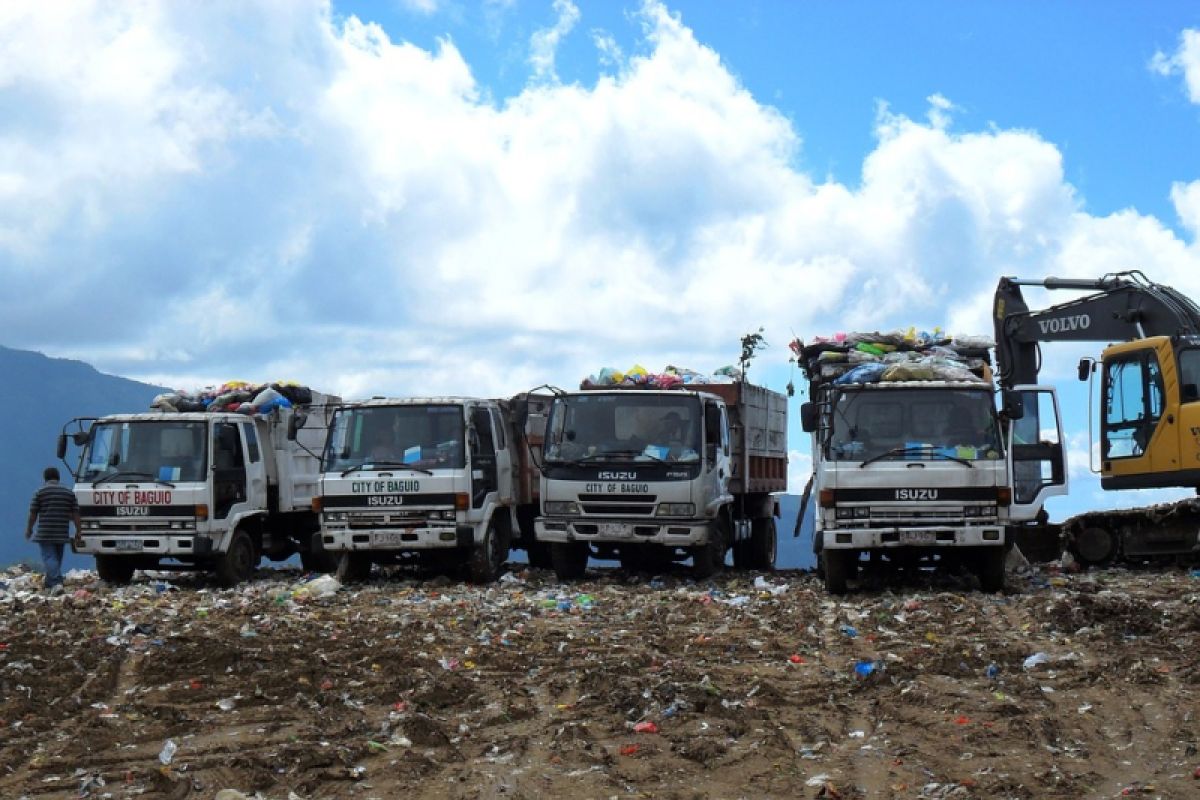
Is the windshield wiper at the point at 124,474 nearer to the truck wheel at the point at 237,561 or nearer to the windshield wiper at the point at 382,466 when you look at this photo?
the truck wheel at the point at 237,561

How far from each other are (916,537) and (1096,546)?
5787mm

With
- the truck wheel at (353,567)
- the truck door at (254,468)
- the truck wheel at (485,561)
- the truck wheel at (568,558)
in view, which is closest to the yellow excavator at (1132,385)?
the truck wheel at (568,558)

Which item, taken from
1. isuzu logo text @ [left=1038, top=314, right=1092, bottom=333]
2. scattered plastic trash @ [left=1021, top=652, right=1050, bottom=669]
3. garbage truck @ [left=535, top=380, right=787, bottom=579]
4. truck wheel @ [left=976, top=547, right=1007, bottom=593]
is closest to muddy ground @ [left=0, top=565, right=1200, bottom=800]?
scattered plastic trash @ [left=1021, top=652, right=1050, bottom=669]

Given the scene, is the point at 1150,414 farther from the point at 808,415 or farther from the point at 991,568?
the point at 808,415

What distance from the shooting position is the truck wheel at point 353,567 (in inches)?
723

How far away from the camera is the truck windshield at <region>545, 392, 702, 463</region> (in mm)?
17156

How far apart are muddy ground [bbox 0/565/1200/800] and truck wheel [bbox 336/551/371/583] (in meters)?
2.99

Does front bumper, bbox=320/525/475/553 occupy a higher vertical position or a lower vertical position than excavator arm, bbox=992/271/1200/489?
lower

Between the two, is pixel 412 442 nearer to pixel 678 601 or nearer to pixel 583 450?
pixel 583 450

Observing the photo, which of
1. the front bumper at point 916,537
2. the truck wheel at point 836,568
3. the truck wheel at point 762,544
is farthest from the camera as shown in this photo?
the truck wheel at point 762,544

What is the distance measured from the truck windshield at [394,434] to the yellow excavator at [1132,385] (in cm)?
756

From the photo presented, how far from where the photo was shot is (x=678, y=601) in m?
15.5

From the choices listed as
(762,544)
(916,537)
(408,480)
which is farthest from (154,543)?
(916,537)

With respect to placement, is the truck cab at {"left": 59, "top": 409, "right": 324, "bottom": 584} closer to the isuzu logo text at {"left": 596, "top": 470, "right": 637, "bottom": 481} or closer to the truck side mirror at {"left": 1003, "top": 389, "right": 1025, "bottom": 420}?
the isuzu logo text at {"left": 596, "top": 470, "right": 637, "bottom": 481}
